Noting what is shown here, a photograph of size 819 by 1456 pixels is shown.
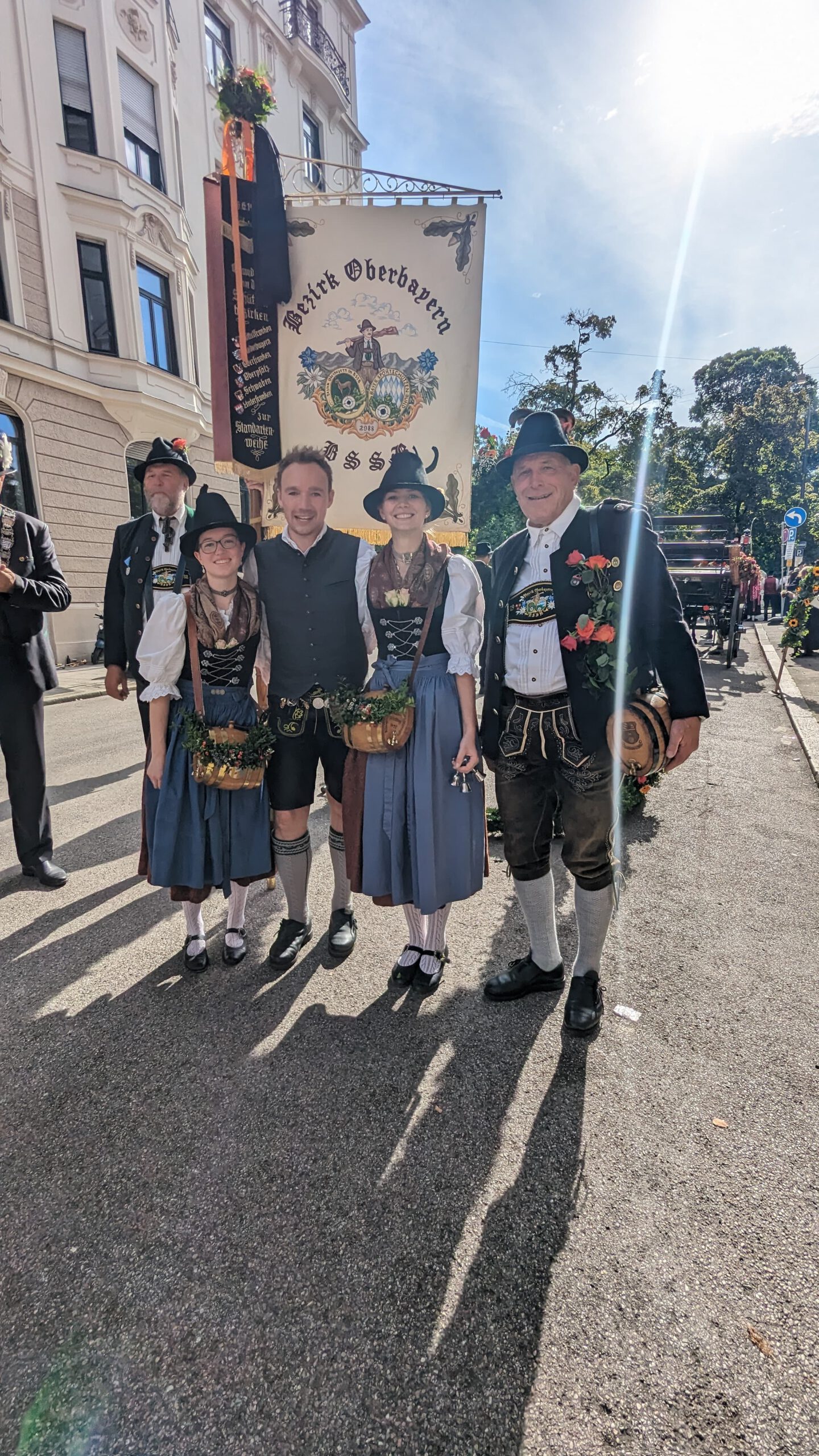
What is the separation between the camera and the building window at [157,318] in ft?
45.4

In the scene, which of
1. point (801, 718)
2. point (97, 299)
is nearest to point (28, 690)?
point (801, 718)

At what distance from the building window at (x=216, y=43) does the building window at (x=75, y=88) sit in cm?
487

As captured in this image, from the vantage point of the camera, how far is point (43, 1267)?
1.71 meters

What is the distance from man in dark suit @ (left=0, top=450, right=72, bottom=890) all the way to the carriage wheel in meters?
11.2

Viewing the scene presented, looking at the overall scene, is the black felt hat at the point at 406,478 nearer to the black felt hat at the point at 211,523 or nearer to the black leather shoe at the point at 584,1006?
the black felt hat at the point at 211,523

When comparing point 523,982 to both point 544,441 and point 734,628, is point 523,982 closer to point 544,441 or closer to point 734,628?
point 544,441

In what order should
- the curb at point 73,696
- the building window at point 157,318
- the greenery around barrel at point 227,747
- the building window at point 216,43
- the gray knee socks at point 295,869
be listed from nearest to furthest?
the greenery around barrel at point 227,747, the gray knee socks at point 295,869, the curb at point 73,696, the building window at point 157,318, the building window at point 216,43

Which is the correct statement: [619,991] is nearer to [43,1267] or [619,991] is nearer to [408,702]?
[408,702]

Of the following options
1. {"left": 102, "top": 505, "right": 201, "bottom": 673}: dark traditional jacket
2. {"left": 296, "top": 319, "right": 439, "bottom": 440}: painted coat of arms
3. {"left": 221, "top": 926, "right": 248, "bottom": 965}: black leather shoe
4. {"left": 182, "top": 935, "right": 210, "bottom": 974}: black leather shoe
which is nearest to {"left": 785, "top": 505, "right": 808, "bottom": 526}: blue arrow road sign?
{"left": 296, "top": 319, "right": 439, "bottom": 440}: painted coat of arms

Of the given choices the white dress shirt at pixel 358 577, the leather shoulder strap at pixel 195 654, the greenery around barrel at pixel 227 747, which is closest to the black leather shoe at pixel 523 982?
the greenery around barrel at pixel 227 747

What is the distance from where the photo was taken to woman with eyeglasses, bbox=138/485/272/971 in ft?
9.00

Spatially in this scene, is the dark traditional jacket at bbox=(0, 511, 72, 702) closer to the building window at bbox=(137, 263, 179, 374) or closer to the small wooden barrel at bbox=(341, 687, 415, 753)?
the small wooden barrel at bbox=(341, 687, 415, 753)

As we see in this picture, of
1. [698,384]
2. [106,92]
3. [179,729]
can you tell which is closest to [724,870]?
[179,729]

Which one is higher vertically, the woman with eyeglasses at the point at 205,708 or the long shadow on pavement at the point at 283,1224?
the woman with eyeglasses at the point at 205,708
